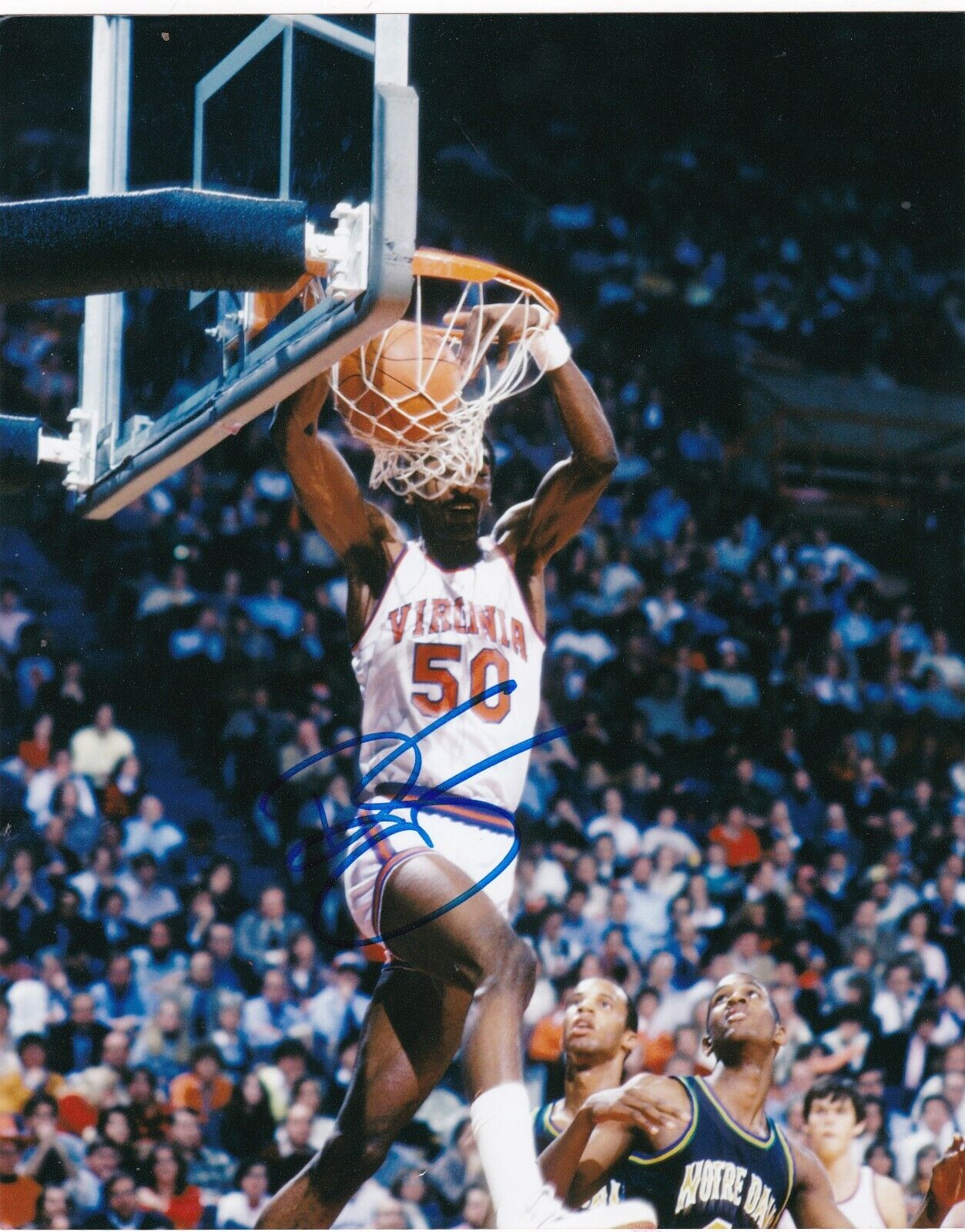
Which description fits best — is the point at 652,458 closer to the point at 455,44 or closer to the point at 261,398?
the point at 455,44

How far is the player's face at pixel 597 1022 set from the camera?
4551 millimetres

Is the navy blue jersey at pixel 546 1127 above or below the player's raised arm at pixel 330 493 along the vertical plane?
below

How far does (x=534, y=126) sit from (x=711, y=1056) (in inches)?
110

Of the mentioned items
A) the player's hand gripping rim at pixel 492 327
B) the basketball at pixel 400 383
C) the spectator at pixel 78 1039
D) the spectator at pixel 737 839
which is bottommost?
the spectator at pixel 78 1039

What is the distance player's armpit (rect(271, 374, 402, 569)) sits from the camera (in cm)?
411

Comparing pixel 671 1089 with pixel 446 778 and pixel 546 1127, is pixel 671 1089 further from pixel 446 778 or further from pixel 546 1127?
pixel 446 778

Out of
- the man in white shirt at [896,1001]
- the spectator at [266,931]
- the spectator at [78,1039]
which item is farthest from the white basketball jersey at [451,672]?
the man in white shirt at [896,1001]

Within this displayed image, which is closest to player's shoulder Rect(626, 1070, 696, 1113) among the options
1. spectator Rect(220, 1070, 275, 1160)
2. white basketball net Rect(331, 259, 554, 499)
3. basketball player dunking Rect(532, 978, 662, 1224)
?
basketball player dunking Rect(532, 978, 662, 1224)

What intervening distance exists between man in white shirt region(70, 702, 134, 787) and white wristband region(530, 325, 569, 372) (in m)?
1.98

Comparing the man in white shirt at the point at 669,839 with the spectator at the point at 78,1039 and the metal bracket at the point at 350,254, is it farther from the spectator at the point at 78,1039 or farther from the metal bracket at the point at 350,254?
the metal bracket at the point at 350,254

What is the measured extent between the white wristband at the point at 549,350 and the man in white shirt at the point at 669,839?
2181mm

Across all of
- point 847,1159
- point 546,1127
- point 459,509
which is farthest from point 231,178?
point 847,1159
